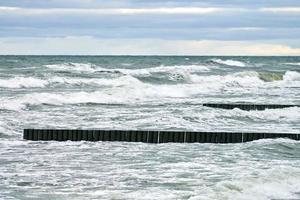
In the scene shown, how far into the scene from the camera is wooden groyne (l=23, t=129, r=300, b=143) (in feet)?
60.5

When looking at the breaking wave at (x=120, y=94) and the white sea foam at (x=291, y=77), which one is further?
the white sea foam at (x=291, y=77)

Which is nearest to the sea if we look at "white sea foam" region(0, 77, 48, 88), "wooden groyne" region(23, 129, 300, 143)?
"wooden groyne" region(23, 129, 300, 143)

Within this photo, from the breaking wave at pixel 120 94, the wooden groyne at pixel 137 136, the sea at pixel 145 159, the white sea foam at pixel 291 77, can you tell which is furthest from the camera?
the white sea foam at pixel 291 77

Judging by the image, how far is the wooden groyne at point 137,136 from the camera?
18438 mm

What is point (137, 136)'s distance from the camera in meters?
18.6

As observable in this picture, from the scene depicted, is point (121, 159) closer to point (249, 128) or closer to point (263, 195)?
point (263, 195)

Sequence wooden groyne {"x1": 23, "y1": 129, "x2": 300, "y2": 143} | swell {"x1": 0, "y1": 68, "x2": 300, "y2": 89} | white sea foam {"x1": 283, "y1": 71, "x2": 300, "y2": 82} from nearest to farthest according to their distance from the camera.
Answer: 1. wooden groyne {"x1": 23, "y1": 129, "x2": 300, "y2": 143}
2. swell {"x1": 0, "y1": 68, "x2": 300, "y2": 89}
3. white sea foam {"x1": 283, "y1": 71, "x2": 300, "y2": 82}

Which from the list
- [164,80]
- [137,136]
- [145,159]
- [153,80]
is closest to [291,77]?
[164,80]

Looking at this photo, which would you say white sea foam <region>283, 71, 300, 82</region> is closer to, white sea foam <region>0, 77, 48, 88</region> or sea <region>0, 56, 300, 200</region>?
white sea foam <region>0, 77, 48, 88</region>

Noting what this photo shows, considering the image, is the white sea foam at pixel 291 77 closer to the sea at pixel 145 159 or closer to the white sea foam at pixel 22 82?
the white sea foam at pixel 22 82

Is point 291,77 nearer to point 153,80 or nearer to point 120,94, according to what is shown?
point 153,80

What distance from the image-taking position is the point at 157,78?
55031 millimetres

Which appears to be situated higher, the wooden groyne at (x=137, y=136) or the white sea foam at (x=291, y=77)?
the white sea foam at (x=291, y=77)

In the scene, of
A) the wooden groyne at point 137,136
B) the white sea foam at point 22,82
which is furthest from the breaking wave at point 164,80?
the wooden groyne at point 137,136
